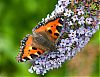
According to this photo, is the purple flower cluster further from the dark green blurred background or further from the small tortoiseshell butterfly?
the dark green blurred background

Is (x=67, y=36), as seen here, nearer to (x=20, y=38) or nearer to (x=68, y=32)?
(x=68, y=32)

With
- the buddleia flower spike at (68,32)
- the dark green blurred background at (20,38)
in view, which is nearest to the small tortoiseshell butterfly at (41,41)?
the buddleia flower spike at (68,32)

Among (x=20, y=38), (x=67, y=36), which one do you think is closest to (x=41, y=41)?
(x=67, y=36)

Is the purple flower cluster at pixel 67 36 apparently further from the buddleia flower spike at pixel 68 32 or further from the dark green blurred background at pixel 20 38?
the dark green blurred background at pixel 20 38

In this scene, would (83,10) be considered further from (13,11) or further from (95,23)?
(13,11)

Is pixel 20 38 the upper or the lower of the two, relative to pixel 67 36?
upper

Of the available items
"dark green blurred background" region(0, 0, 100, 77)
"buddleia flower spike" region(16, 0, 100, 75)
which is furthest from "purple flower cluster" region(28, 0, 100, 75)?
"dark green blurred background" region(0, 0, 100, 77)

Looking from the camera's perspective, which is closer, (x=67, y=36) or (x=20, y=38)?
(x=67, y=36)
